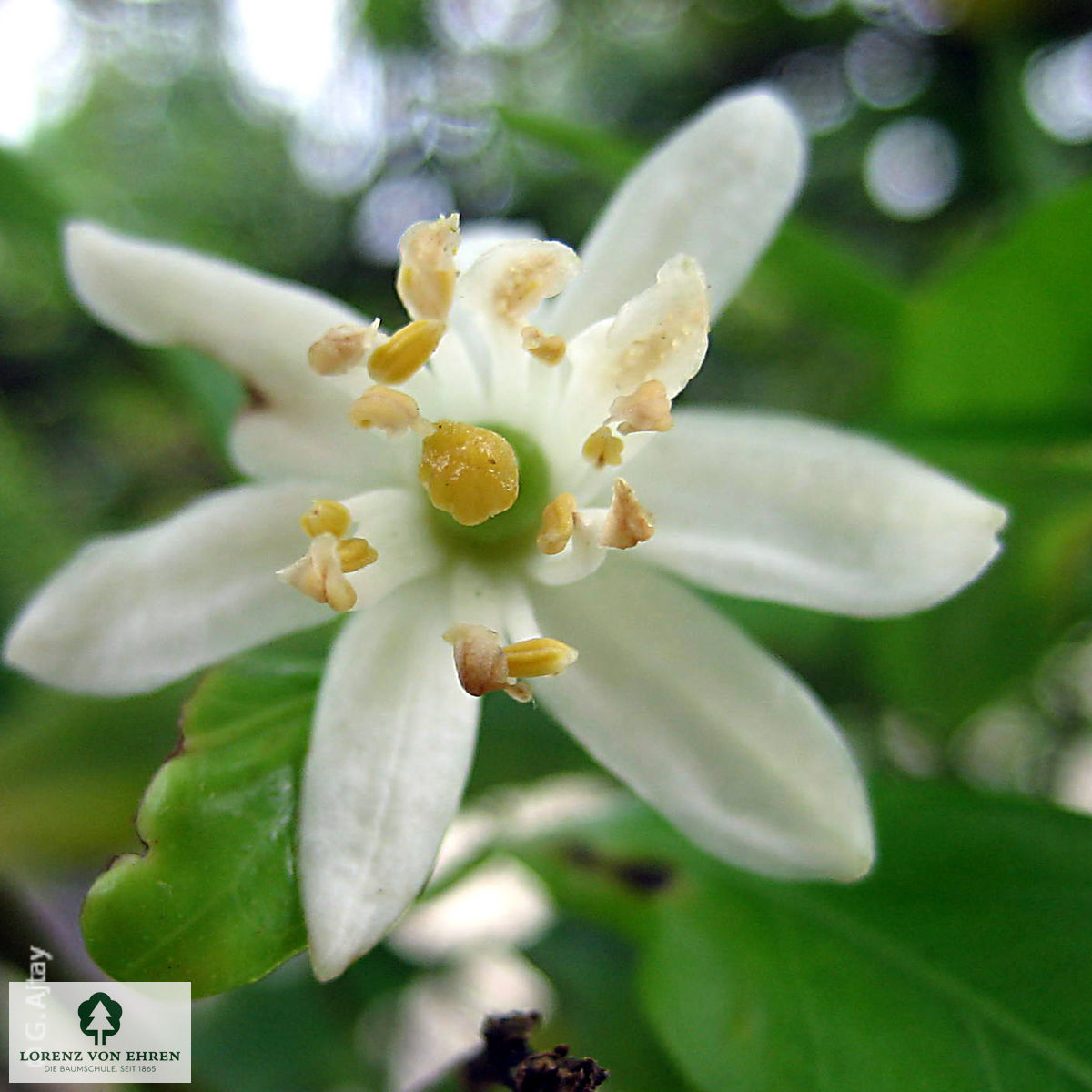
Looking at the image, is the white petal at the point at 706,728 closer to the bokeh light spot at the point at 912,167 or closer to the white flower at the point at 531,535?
the white flower at the point at 531,535

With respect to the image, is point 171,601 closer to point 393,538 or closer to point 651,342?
point 393,538

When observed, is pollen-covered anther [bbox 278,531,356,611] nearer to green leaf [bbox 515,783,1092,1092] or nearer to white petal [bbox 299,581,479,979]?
white petal [bbox 299,581,479,979]

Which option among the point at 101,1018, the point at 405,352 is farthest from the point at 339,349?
the point at 101,1018

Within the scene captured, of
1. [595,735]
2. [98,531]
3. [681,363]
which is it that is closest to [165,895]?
[595,735]

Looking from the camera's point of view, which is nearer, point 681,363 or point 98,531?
point 681,363

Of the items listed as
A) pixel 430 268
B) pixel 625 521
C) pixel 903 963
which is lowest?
pixel 903 963

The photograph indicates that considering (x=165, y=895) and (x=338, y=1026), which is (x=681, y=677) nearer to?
(x=165, y=895)

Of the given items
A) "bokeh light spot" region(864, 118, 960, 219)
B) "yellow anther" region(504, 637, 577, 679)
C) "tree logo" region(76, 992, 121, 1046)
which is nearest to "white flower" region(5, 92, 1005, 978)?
"yellow anther" region(504, 637, 577, 679)
